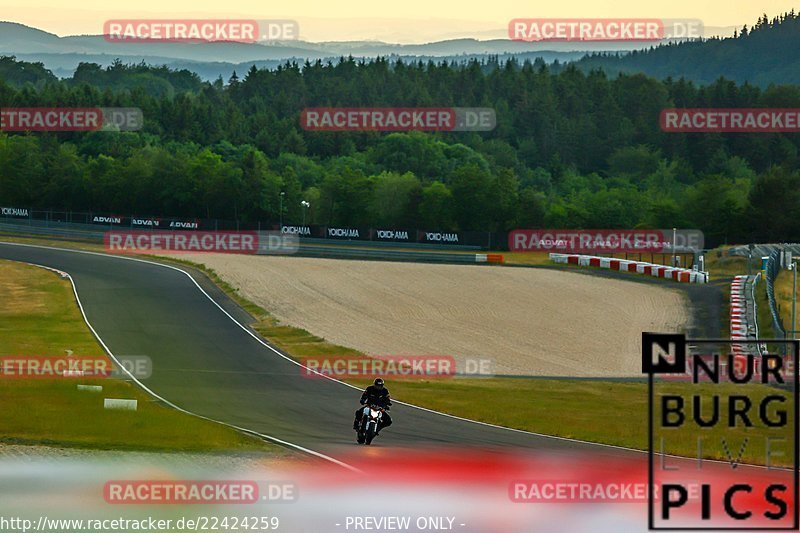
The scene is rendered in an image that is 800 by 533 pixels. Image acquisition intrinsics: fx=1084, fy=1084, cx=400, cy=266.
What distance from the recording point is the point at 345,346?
51.7 m

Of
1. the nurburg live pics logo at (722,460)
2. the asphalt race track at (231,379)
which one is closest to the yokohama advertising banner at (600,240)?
the asphalt race track at (231,379)

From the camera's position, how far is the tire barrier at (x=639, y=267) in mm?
76750

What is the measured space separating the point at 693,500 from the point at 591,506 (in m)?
2.42

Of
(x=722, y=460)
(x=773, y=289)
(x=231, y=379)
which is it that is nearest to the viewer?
(x=722, y=460)

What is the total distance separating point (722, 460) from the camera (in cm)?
2861

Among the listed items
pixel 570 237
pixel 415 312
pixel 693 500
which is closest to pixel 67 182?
pixel 570 237

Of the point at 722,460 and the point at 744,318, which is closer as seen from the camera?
the point at 722,460

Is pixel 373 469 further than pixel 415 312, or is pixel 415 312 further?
pixel 415 312

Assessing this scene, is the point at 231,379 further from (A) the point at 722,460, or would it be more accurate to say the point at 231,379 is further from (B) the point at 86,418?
(A) the point at 722,460

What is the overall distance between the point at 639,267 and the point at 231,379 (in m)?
47.8

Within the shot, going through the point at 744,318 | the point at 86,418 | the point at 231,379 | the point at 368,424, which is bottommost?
the point at 86,418

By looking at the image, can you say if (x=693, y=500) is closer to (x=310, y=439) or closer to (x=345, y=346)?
(x=310, y=439)

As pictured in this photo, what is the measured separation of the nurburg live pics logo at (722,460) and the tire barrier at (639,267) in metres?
37.5

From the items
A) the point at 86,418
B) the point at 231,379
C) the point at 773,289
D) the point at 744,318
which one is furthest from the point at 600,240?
the point at 86,418
